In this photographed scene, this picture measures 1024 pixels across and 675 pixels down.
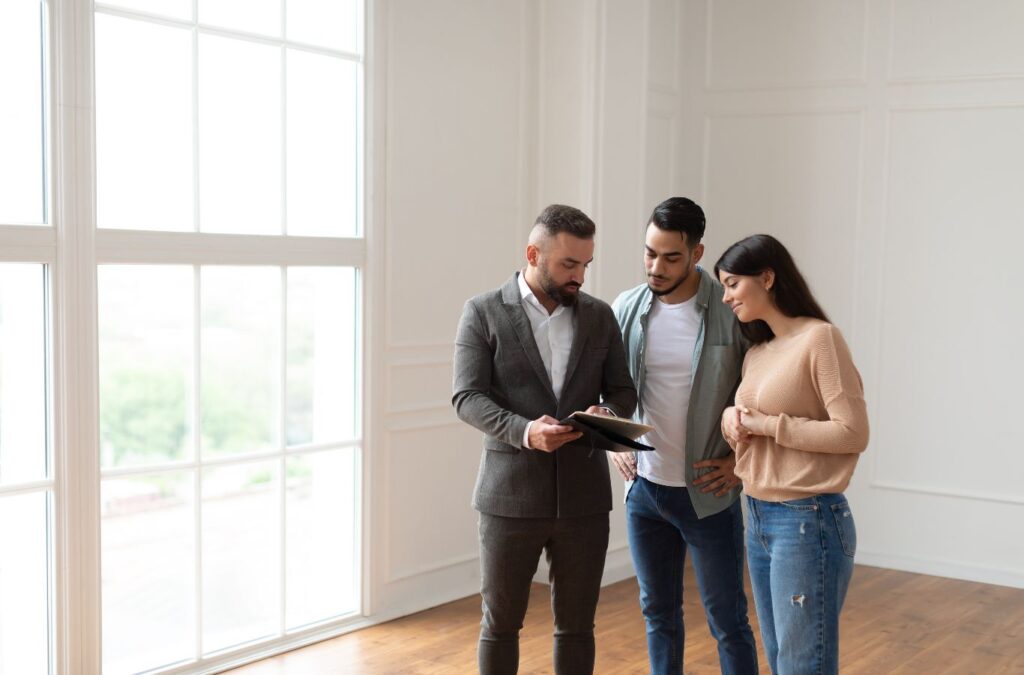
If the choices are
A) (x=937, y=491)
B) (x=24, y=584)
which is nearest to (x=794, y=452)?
(x=24, y=584)

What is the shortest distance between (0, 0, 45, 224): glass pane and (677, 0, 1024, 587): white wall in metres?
3.69

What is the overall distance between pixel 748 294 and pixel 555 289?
0.50 m

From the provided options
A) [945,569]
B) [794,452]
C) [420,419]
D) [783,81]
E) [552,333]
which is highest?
[783,81]

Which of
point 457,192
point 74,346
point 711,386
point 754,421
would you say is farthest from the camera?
point 457,192

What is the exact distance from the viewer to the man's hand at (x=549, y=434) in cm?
265

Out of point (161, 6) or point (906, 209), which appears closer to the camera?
point (161, 6)

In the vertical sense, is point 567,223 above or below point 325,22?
below

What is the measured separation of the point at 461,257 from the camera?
4922 mm

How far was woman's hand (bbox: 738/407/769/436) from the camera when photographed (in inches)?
102

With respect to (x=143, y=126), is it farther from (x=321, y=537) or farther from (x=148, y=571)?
(x=321, y=537)

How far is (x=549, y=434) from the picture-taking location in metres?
2.65

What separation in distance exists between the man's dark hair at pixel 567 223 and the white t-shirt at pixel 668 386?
37 centimetres

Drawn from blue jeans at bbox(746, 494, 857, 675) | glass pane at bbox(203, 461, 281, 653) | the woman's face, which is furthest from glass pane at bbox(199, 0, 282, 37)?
blue jeans at bbox(746, 494, 857, 675)

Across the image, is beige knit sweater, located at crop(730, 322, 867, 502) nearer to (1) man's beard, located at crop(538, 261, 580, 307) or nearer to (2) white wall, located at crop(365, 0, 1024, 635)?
(1) man's beard, located at crop(538, 261, 580, 307)
